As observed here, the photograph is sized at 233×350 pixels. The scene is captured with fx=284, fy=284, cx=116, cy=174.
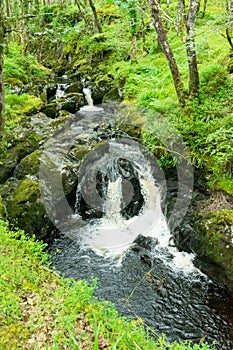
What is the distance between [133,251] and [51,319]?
4570mm

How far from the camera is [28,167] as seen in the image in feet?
30.8

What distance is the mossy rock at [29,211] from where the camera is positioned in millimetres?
8250

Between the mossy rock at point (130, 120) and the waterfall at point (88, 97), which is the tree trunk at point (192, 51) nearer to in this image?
the mossy rock at point (130, 120)

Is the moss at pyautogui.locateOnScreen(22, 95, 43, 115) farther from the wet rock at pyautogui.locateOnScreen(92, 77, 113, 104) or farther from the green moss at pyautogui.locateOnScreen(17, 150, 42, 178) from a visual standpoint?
the green moss at pyautogui.locateOnScreen(17, 150, 42, 178)

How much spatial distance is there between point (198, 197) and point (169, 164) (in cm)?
161

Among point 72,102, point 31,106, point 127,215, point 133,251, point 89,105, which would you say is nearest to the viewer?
point 133,251

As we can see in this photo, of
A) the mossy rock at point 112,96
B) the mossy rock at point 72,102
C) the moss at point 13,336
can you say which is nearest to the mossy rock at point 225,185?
the moss at point 13,336

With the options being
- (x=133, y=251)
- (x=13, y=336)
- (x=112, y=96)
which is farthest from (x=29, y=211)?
(x=112, y=96)

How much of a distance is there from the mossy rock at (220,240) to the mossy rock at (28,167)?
5480 mm

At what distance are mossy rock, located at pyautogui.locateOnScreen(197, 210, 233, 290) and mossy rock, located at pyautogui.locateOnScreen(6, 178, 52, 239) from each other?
4.57 m

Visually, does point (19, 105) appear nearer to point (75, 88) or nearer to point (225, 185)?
point (75, 88)

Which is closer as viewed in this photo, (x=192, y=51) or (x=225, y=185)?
(x=225, y=185)

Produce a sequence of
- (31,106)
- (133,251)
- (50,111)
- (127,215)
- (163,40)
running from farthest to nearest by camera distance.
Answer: (50,111) → (31,106) → (127,215) → (163,40) → (133,251)

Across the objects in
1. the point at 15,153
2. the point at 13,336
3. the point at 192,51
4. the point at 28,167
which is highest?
the point at 192,51
